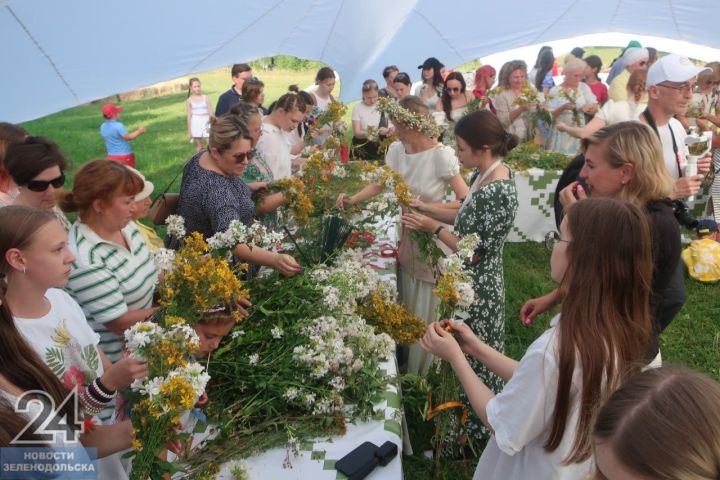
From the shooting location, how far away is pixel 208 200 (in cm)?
276

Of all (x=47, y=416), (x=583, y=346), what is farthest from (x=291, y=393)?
(x=583, y=346)

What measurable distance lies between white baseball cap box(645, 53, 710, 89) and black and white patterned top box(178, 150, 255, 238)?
262cm

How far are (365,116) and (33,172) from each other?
5.68 meters

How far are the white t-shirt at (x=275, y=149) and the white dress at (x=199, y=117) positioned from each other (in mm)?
5972

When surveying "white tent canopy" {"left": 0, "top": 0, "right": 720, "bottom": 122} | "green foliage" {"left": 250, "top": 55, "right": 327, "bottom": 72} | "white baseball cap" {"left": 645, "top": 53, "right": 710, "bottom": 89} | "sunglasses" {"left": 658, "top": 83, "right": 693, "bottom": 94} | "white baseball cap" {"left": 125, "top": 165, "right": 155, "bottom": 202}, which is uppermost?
"green foliage" {"left": 250, "top": 55, "right": 327, "bottom": 72}

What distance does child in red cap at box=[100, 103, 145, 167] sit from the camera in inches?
310

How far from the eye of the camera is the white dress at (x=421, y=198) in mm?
3418

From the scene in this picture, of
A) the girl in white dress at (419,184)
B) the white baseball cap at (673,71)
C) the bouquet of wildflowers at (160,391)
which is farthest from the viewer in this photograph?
the girl in white dress at (419,184)

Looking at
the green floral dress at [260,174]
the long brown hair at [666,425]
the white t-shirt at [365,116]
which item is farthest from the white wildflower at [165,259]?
the white t-shirt at [365,116]

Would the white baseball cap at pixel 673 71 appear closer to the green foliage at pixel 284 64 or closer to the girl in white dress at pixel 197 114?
the girl in white dress at pixel 197 114

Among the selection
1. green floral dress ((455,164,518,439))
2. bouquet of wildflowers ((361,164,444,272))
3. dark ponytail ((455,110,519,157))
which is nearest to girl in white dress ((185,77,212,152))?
bouquet of wildflowers ((361,164,444,272))

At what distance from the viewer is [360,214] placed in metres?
Answer: 3.30

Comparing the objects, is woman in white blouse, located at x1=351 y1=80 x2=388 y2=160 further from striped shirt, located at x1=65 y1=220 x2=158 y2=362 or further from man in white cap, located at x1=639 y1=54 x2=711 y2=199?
striped shirt, located at x1=65 y1=220 x2=158 y2=362

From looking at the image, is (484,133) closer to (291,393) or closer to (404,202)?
(404,202)
